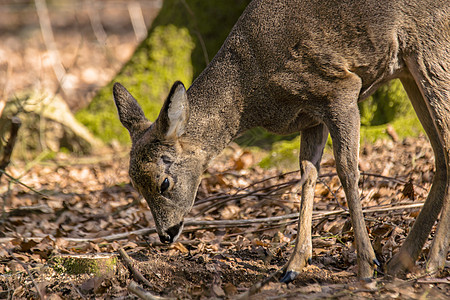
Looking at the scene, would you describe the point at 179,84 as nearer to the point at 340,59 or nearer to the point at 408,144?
the point at 340,59

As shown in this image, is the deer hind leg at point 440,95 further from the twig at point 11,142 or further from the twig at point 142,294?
the twig at point 11,142

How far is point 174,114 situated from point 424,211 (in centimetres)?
240

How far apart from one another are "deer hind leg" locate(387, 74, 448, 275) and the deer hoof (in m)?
0.80

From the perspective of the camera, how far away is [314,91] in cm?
443

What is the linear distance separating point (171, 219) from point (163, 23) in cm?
596

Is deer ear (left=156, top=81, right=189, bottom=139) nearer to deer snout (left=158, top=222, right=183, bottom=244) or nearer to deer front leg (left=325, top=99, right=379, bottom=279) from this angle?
deer snout (left=158, top=222, right=183, bottom=244)

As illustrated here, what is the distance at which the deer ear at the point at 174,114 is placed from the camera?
4.18 metres

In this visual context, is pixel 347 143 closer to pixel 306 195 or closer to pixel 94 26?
pixel 306 195

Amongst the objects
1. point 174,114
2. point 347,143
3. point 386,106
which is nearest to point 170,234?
point 174,114

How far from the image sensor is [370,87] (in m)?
4.79

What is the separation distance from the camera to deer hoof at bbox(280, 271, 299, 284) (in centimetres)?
423

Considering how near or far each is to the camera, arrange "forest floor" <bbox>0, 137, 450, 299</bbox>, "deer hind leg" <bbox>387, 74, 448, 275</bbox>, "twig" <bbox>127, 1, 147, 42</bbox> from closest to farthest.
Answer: "forest floor" <bbox>0, 137, 450, 299</bbox>
"deer hind leg" <bbox>387, 74, 448, 275</bbox>
"twig" <bbox>127, 1, 147, 42</bbox>

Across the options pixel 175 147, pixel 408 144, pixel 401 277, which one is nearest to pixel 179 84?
pixel 175 147

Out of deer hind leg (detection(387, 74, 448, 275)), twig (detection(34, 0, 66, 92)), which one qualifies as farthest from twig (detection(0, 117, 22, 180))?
twig (detection(34, 0, 66, 92))
